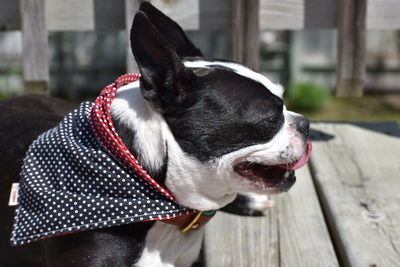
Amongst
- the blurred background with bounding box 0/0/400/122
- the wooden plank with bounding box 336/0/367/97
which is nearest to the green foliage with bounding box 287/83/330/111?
the blurred background with bounding box 0/0/400/122

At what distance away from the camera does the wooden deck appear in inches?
95.7

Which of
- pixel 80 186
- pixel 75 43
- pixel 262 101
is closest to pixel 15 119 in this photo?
pixel 80 186

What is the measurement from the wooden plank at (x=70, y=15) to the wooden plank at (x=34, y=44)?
0.21 feet

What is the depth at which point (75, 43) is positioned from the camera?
8.97 metres

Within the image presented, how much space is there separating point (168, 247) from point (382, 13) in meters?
1.60

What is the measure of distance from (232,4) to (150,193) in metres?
1.28

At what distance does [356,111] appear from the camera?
7875 millimetres

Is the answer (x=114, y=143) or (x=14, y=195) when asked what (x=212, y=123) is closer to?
(x=114, y=143)

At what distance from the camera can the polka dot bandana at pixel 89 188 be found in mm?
2055

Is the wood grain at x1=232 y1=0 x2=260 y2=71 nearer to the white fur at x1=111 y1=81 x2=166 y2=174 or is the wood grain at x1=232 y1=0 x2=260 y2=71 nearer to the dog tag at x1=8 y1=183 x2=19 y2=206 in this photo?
the white fur at x1=111 y1=81 x2=166 y2=174

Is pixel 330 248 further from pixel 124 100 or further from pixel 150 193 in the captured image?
pixel 124 100

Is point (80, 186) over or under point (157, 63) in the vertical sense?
under

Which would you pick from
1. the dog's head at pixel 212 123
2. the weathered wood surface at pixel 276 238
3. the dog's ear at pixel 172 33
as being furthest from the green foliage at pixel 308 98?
the dog's head at pixel 212 123

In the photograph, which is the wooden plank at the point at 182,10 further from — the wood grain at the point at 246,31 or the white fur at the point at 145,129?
the white fur at the point at 145,129
